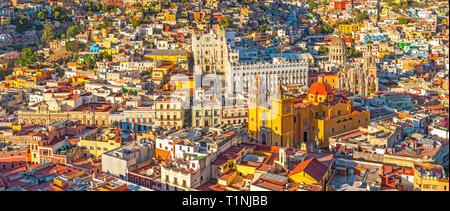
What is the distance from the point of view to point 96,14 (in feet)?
164

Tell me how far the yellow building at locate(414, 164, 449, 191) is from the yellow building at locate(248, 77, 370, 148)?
495 centimetres

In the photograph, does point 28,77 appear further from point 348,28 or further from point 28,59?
point 348,28

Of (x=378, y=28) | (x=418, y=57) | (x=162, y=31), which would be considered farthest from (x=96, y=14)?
(x=418, y=57)

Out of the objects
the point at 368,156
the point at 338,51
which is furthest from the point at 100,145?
the point at 338,51

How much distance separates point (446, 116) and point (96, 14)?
121 feet

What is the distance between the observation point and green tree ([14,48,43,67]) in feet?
116

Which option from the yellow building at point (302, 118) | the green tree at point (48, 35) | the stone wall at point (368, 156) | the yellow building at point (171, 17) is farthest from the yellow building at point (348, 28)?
the stone wall at point (368, 156)

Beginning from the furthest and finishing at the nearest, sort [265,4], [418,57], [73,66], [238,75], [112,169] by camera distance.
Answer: [265,4], [418,57], [73,66], [238,75], [112,169]

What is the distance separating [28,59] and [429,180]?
2905 cm

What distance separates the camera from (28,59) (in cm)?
3569

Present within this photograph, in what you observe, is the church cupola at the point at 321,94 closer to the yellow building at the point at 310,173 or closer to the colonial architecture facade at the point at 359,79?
the yellow building at the point at 310,173

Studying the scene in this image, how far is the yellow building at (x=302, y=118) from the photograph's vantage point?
61.8ft

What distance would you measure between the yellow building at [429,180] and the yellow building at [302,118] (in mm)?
4955
